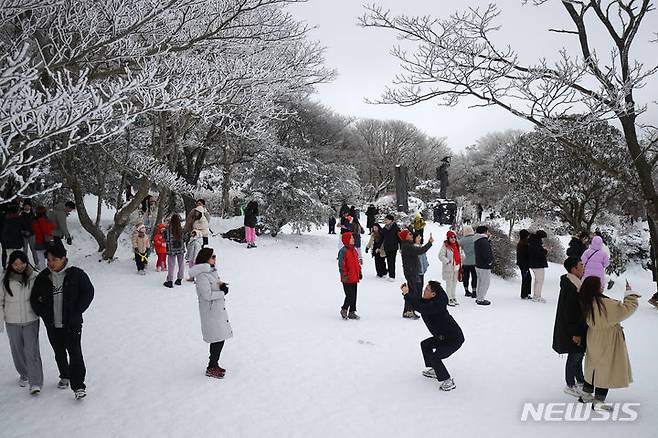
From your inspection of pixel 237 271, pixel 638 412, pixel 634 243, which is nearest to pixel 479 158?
pixel 634 243

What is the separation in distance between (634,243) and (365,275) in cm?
1885

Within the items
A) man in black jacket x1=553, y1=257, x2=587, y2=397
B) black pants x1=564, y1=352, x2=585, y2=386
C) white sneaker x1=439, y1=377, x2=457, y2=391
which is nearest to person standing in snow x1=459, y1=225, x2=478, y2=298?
man in black jacket x1=553, y1=257, x2=587, y2=397

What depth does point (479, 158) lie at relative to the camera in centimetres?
6100

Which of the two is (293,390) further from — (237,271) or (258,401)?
(237,271)

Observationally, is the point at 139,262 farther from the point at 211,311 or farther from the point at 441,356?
the point at 441,356

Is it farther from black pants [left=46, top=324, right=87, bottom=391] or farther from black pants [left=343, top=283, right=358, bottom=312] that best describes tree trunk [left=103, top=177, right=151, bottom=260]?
black pants [left=46, top=324, right=87, bottom=391]

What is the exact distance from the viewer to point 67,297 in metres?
4.55

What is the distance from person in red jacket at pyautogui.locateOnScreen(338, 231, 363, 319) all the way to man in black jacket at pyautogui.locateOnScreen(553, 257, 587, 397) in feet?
11.3

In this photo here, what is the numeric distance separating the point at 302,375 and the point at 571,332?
3.20 metres

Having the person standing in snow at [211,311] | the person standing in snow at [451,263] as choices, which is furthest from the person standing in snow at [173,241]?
the person standing in snow at [451,263]

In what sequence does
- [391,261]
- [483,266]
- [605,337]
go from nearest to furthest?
[605,337] < [483,266] < [391,261]

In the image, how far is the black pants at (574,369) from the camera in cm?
472

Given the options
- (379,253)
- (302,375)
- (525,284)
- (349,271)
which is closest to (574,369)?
(302,375)

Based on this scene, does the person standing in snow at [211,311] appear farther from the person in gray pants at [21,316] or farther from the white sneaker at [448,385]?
the white sneaker at [448,385]
